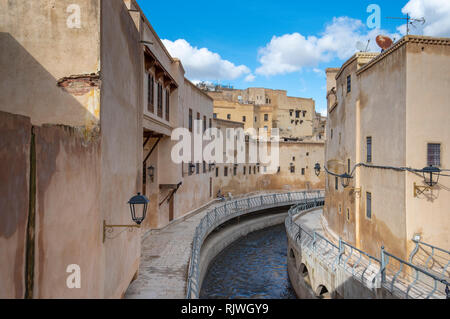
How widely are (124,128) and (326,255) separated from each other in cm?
991

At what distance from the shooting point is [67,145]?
211 inches

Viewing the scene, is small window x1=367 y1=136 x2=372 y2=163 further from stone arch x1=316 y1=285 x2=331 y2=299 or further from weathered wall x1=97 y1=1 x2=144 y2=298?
weathered wall x1=97 y1=1 x2=144 y2=298

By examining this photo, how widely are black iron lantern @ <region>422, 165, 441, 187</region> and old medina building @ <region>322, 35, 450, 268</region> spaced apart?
0.14 metres

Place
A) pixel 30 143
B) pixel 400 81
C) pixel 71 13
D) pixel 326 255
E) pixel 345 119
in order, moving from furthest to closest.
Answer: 1. pixel 345 119
2. pixel 326 255
3. pixel 400 81
4. pixel 71 13
5. pixel 30 143

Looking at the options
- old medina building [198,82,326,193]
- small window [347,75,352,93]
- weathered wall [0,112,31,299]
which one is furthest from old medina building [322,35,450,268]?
old medina building [198,82,326,193]

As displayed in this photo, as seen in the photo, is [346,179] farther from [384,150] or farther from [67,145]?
[67,145]

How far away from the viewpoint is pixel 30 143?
4.38m

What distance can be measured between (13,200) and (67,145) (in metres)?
1.59

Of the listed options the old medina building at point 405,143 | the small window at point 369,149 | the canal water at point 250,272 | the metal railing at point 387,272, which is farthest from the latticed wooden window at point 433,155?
the canal water at point 250,272

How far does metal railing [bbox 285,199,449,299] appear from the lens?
8500 millimetres

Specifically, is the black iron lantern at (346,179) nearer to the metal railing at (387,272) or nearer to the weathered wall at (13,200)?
the metal railing at (387,272)

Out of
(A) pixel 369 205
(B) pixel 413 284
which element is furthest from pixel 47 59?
(A) pixel 369 205

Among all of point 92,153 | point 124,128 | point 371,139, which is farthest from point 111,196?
point 371,139

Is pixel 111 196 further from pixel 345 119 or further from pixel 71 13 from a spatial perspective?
pixel 345 119
